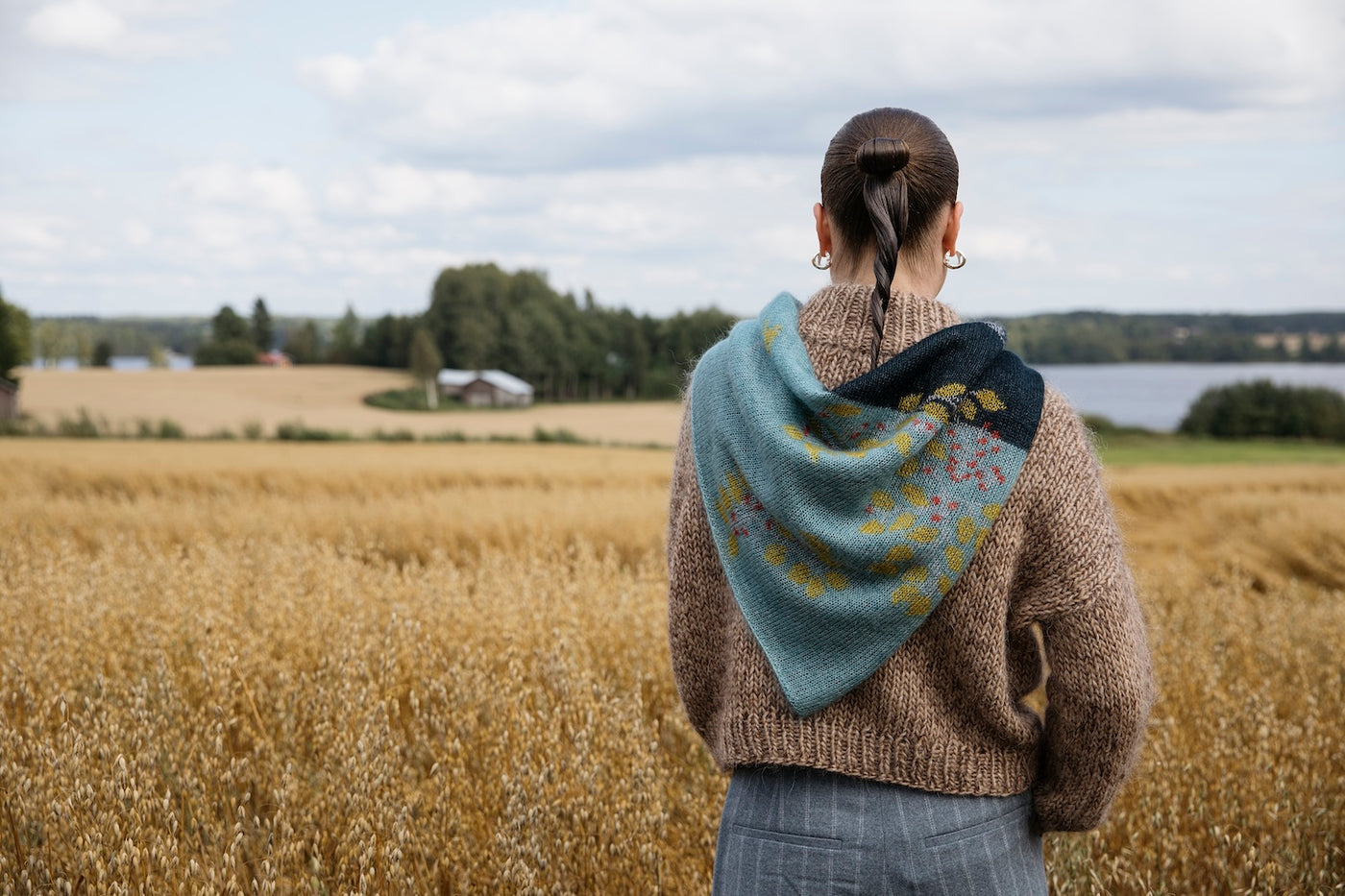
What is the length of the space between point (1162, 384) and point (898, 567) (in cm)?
6444

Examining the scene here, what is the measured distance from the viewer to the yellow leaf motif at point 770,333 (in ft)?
5.16

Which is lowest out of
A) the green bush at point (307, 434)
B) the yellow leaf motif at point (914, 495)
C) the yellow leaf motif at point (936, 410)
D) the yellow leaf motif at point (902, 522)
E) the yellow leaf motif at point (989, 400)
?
the green bush at point (307, 434)

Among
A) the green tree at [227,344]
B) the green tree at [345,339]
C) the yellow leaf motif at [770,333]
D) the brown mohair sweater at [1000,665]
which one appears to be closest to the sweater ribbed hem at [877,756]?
the brown mohair sweater at [1000,665]

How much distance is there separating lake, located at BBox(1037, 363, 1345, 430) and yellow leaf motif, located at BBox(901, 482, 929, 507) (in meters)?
36.7

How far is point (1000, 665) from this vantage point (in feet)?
5.13

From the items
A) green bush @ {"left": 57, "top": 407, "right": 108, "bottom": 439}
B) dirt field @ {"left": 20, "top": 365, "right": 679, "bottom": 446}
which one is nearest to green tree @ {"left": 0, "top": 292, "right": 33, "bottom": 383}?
dirt field @ {"left": 20, "top": 365, "right": 679, "bottom": 446}

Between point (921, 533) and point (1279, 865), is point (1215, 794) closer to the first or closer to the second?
point (1279, 865)

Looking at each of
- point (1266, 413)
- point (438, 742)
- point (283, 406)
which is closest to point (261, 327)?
point (283, 406)

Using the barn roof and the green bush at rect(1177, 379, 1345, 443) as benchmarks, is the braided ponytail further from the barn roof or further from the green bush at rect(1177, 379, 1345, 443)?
the green bush at rect(1177, 379, 1345, 443)

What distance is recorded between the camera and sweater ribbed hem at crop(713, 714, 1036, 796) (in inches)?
60.8

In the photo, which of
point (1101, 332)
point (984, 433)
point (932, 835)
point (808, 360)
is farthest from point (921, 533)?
point (1101, 332)

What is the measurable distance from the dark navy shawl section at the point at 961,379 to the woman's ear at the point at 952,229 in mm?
180

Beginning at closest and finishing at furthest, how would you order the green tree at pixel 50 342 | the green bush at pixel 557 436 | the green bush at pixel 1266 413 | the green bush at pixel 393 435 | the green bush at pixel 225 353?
the green bush at pixel 393 435 < the green bush at pixel 557 436 < the green bush at pixel 1266 413 < the green tree at pixel 50 342 < the green bush at pixel 225 353

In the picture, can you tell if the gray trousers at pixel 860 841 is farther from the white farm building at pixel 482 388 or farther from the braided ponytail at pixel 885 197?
the white farm building at pixel 482 388
